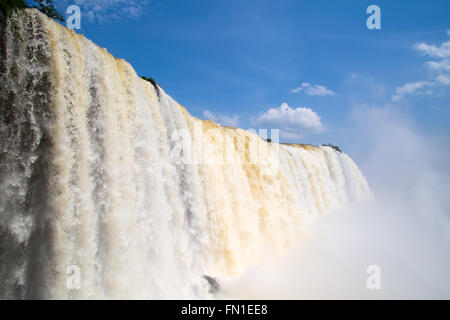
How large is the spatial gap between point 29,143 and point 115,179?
151 centimetres

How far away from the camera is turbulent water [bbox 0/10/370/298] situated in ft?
14.1

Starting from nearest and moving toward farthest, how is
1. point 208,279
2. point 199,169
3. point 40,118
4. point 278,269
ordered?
point 40,118
point 208,279
point 199,169
point 278,269

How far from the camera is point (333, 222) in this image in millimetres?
13898

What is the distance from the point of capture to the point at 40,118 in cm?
462

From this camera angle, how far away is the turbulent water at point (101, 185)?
4.31 metres

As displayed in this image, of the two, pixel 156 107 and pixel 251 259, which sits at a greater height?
pixel 156 107

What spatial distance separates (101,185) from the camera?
5191mm

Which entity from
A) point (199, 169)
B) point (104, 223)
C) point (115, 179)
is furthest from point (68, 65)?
point (199, 169)

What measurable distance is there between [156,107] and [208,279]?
175 inches

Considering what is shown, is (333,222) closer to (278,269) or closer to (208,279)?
(278,269)

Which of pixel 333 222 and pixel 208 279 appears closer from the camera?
pixel 208 279
